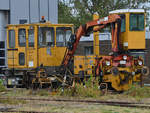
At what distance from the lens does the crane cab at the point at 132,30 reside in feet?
52.3

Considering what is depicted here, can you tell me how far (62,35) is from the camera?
1748 centimetres

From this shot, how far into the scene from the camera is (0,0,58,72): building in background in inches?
1045

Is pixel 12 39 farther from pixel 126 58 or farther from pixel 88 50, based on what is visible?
pixel 88 50

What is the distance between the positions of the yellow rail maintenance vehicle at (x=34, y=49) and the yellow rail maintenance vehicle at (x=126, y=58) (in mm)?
2198

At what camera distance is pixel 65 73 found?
17.0 m

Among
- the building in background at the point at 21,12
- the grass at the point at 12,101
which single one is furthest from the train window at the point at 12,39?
the building in background at the point at 21,12

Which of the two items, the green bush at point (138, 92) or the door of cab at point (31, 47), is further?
the door of cab at point (31, 47)

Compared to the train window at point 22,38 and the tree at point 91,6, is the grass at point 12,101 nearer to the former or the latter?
the train window at point 22,38

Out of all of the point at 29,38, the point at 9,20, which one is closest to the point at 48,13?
the point at 9,20

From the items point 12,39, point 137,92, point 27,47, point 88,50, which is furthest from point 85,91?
point 88,50

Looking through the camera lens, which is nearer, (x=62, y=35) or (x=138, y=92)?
(x=138, y=92)

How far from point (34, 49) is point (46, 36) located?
32.9 inches

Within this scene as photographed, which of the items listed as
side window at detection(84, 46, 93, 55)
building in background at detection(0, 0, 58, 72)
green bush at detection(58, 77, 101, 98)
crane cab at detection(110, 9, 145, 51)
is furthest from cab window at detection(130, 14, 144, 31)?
building in background at detection(0, 0, 58, 72)

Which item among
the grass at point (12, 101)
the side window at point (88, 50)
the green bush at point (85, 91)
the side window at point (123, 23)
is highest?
the side window at point (123, 23)
